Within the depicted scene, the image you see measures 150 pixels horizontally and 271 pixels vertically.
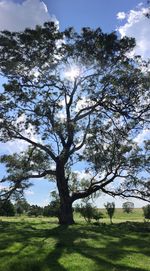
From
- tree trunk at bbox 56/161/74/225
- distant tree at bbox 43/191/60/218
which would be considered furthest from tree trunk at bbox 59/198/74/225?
distant tree at bbox 43/191/60/218

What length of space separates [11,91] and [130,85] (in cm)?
963

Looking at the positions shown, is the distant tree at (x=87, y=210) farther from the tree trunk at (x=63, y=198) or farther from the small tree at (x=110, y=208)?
the tree trunk at (x=63, y=198)

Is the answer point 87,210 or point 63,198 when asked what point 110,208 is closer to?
point 87,210

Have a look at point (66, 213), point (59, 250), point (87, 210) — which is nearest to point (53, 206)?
point (87, 210)

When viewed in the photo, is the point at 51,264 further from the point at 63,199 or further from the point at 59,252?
the point at 63,199

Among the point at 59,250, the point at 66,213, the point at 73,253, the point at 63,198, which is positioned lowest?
the point at 73,253

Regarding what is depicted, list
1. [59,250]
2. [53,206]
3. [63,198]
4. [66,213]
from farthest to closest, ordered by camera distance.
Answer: [53,206] < [63,198] < [66,213] < [59,250]

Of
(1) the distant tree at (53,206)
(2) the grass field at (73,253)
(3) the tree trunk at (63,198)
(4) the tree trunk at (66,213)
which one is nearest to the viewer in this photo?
(2) the grass field at (73,253)

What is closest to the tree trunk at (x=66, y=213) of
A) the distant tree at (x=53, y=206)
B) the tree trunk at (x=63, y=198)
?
the tree trunk at (x=63, y=198)

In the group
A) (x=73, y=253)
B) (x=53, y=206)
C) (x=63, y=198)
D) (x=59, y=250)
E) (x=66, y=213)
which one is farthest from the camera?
(x=53, y=206)

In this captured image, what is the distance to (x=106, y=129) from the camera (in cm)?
3650

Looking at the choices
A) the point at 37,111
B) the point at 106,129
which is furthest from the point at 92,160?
the point at 37,111

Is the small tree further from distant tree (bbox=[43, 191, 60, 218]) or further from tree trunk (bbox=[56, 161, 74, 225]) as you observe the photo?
tree trunk (bbox=[56, 161, 74, 225])

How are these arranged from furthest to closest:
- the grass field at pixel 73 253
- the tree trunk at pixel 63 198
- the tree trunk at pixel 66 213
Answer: the tree trunk at pixel 63 198
the tree trunk at pixel 66 213
the grass field at pixel 73 253
